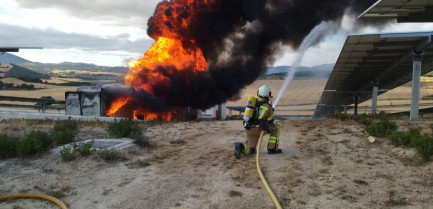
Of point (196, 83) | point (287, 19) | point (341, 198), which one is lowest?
point (341, 198)

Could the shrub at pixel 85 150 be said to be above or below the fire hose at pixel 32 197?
above

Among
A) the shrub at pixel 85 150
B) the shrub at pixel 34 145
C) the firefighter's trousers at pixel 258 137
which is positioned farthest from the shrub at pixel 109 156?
the firefighter's trousers at pixel 258 137

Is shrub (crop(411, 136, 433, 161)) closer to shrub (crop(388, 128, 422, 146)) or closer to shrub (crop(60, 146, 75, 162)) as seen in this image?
shrub (crop(388, 128, 422, 146))

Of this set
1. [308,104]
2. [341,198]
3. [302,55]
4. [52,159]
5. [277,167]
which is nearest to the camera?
[341,198]

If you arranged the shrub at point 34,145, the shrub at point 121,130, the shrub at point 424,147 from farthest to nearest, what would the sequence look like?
the shrub at point 121,130
the shrub at point 34,145
the shrub at point 424,147

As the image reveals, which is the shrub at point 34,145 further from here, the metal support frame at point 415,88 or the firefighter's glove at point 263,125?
the metal support frame at point 415,88

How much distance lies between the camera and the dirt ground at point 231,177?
5785 millimetres

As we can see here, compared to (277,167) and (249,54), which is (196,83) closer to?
(249,54)

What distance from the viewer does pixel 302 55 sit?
1672 cm

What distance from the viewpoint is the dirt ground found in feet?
19.0

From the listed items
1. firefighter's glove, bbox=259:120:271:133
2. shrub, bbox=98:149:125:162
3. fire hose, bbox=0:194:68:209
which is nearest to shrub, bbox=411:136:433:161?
firefighter's glove, bbox=259:120:271:133

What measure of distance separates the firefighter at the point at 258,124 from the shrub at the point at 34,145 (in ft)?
15.9

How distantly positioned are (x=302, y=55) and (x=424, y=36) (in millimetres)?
5477

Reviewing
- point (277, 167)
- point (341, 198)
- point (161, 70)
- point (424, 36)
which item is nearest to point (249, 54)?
point (161, 70)
